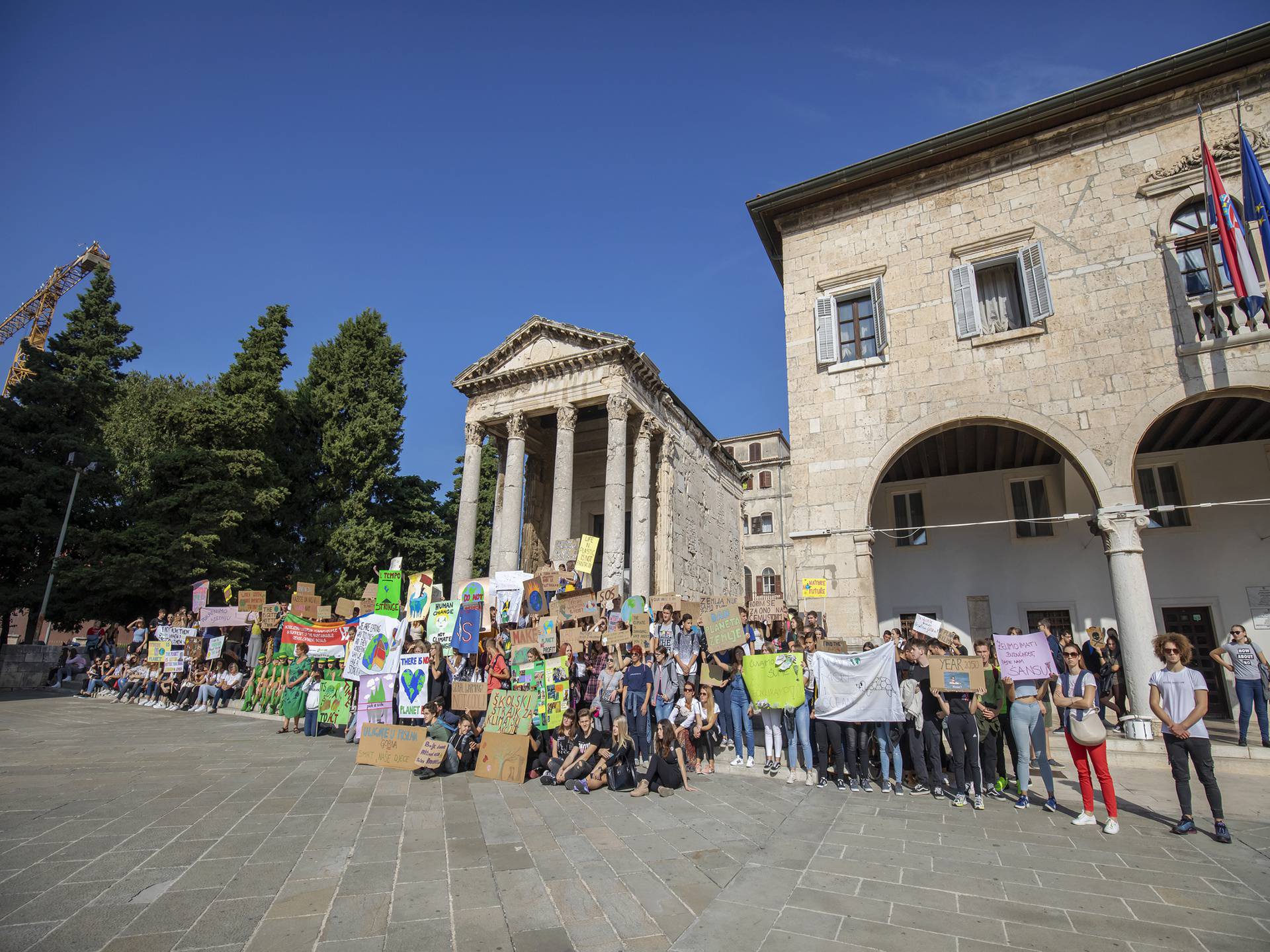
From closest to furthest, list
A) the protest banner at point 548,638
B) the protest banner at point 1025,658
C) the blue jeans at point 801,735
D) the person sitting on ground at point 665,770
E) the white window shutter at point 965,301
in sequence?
the protest banner at point 1025,658 < the person sitting on ground at point 665,770 < the blue jeans at point 801,735 < the protest banner at point 548,638 < the white window shutter at point 965,301

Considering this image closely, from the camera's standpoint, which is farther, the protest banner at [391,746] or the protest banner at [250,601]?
the protest banner at [250,601]

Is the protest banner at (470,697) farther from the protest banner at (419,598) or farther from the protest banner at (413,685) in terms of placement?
the protest banner at (419,598)

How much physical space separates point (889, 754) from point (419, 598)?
9.45 meters

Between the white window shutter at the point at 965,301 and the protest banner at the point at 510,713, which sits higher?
the white window shutter at the point at 965,301

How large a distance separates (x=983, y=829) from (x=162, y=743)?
11.6 metres

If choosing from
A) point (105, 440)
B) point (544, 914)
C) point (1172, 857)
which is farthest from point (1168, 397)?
point (105, 440)

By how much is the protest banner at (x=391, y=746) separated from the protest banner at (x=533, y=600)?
4.25m

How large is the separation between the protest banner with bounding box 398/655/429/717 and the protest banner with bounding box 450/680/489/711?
884mm

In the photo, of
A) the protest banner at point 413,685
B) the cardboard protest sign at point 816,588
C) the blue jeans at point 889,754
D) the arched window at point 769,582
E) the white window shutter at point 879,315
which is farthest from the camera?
the arched window at point 769,582

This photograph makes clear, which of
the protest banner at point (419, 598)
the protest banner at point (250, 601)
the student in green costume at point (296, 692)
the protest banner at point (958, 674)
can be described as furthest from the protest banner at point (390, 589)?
the protest banner at point (958, 674)

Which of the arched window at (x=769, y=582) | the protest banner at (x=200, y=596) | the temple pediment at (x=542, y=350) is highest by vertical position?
the temple pediment at (x=542, y=350)

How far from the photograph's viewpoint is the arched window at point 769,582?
3984cm

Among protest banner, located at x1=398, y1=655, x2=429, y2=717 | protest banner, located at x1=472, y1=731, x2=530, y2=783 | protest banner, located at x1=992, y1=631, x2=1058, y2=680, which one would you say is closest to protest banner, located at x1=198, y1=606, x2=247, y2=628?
protest banner, located at x1=398, y1=655, x2=429, y2=717

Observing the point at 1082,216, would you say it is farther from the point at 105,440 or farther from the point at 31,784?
the point at 105,440
